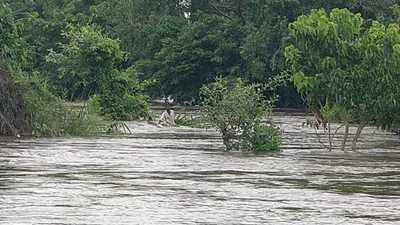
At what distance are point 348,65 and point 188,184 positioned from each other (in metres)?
13.2

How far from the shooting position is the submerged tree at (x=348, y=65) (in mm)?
33469

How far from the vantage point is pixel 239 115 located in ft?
106

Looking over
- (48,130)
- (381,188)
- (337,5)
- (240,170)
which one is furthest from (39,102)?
(337,5)

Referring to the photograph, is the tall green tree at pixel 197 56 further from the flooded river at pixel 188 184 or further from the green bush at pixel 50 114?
the flooded river at pixel 188 184

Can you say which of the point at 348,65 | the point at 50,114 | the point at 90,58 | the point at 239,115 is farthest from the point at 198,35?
the point at 239,115

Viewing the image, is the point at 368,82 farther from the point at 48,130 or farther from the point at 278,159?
the point at 48,130

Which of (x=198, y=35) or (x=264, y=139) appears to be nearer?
(x=264, y=139)

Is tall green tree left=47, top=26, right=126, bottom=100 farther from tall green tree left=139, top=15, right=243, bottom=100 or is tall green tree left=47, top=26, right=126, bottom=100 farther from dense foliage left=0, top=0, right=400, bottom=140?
tall green tree left=139, top=15, right=243, bottom=100

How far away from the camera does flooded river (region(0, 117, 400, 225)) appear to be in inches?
674

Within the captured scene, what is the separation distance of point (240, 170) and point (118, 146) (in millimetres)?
8512

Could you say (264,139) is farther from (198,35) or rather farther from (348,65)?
(198,35)

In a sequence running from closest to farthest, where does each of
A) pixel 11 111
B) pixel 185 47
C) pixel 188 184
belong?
pixel 188 184
pixel 11 111
pixel 185 47

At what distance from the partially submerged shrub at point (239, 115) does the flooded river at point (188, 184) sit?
783 mm

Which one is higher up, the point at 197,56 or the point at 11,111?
the point at 197,56
